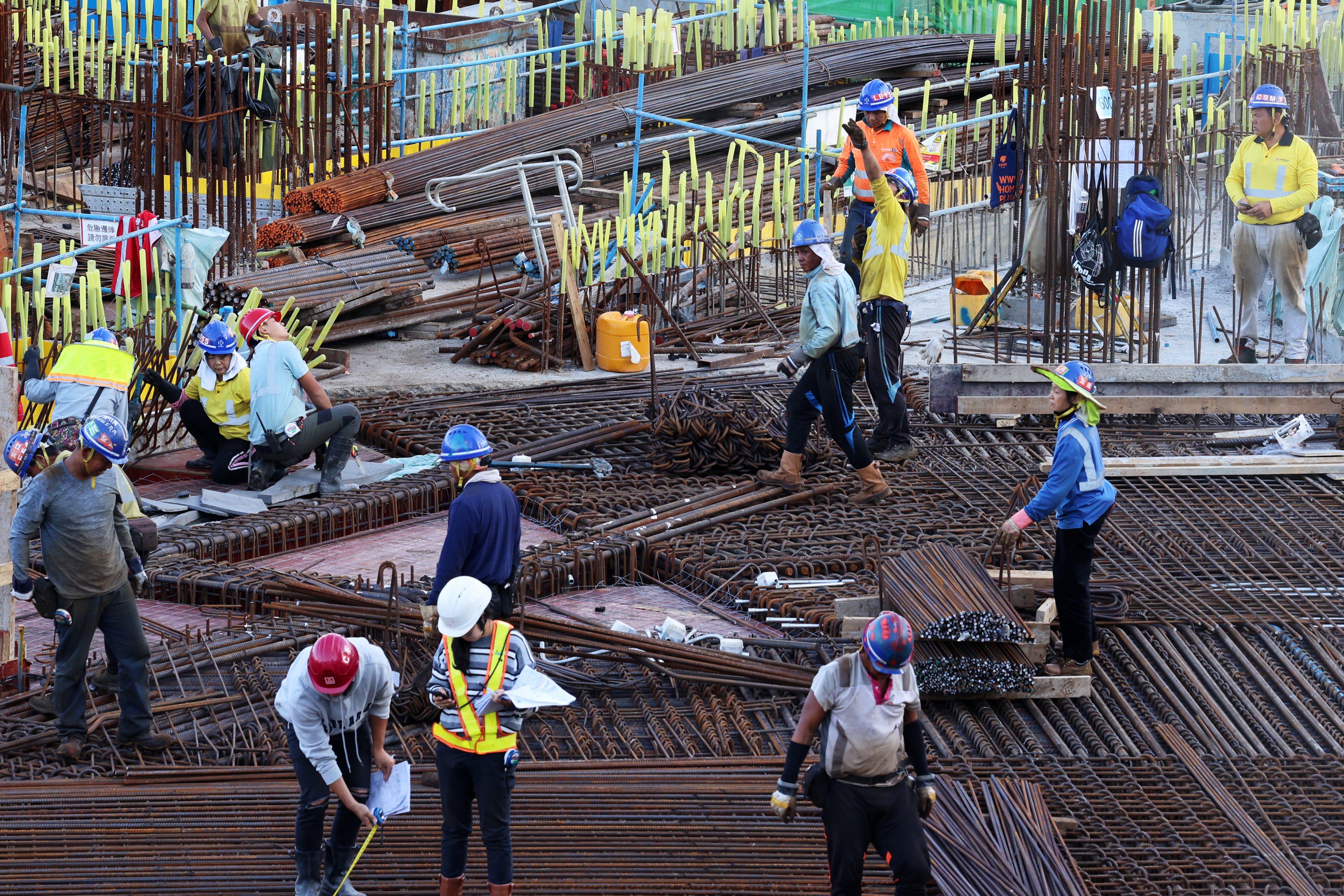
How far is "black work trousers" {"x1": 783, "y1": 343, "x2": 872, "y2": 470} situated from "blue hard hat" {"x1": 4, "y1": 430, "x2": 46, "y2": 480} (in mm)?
4531

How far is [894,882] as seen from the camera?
603 cm

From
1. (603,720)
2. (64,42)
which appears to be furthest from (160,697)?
(64,42)

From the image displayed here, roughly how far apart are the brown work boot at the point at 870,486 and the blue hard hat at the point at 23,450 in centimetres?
507

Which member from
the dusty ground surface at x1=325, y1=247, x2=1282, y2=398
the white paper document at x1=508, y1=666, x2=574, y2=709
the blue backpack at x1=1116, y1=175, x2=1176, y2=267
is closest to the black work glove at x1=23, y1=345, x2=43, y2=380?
the dusty ground surface at x1=325, y1=247, x2=1282, y2=398

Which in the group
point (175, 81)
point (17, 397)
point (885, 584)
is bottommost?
point (885, 584)

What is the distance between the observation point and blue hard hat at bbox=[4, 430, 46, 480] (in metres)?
7.27

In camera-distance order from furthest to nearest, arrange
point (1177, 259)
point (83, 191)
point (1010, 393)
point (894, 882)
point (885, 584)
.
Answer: point (1177, 259) → point (83, 191) → point (1010, 393) → point (885, 584) → point (894, 882)

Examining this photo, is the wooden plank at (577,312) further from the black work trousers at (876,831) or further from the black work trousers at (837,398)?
the black work trousers at (876,831)

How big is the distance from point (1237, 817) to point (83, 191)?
11.5 metres

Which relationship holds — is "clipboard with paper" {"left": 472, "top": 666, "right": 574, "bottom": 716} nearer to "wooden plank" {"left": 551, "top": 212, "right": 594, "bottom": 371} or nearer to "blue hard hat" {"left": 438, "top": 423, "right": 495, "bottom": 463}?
"blue hard hat" {"left": 438, "top": 423, "right": 495, "bottom": 463}

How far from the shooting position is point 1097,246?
1296 cm

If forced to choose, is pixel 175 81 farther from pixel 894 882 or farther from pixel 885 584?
pixel 894 882

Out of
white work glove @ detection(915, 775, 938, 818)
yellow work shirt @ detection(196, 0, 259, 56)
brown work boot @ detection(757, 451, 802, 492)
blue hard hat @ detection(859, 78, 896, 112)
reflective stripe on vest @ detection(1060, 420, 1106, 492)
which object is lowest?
white work glove @ detection(915, 775, 938, 818)

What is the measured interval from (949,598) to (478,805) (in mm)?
2870
